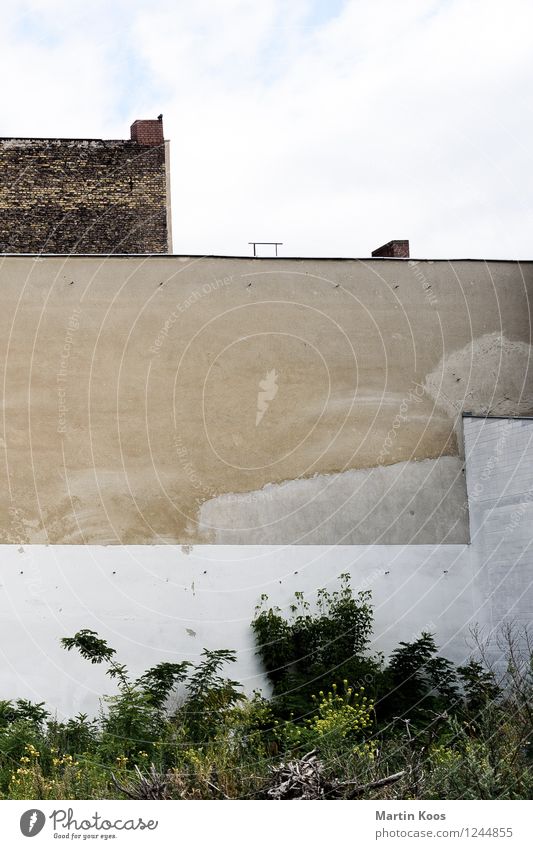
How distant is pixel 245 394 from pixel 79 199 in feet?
28.7

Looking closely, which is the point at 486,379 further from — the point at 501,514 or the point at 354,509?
the point at 354,509

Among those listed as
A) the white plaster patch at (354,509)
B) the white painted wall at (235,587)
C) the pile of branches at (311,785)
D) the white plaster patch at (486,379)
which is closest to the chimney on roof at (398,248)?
the white plaster patch at (486,379)

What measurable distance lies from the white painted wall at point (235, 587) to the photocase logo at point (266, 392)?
2.11 m

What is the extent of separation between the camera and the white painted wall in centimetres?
1781

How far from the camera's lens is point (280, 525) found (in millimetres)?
18859

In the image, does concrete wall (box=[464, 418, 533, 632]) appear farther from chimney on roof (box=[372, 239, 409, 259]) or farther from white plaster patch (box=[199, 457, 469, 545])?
chimney on roof (box=[372, 239, 409, 259])

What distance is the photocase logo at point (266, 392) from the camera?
19.2m

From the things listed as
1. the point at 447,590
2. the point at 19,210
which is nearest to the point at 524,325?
the point at 447,590

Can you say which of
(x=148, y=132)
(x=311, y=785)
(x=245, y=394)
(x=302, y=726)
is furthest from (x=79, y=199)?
(x=311, y=785)

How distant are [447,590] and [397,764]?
20.1 feet

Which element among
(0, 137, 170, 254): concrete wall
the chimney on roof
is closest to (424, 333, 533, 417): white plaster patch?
the chimney on roof
